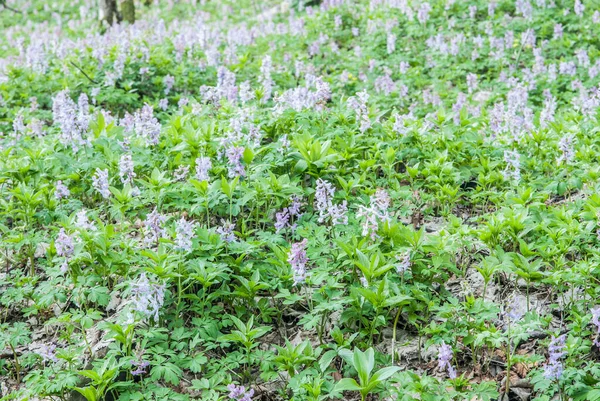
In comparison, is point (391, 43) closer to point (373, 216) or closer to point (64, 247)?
point (373, 216)

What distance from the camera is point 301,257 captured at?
3777 mm

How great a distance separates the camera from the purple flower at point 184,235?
3.90 m

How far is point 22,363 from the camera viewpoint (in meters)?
3.86

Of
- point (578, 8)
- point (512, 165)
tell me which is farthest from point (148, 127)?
point (578, 8)

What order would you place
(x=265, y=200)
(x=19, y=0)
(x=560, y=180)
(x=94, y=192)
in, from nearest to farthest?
1. (x=265, y=200)
2. (x=560, y=180)
3. (x=94, y=192)
4. (x=19, y=0)

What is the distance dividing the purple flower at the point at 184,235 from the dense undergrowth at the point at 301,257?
16 millimetres

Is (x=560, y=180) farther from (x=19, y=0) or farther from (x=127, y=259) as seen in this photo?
(x=19, y=0)

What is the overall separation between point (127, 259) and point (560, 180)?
3677mm

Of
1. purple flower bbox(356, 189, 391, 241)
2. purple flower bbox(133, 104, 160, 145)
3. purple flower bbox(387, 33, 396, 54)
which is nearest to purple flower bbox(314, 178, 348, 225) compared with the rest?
purple flower bbox(356, 189, 391, 241)

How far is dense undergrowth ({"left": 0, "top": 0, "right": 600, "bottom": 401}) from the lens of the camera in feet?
11.6

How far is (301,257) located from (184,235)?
0.82 m

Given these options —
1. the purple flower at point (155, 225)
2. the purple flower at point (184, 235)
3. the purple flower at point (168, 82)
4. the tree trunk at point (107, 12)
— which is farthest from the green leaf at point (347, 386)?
the tree trunk at point (107, 12)

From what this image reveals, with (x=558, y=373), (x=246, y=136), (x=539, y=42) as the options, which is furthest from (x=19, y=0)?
(x=558, y=373)

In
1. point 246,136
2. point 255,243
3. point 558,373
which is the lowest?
point 558,373
